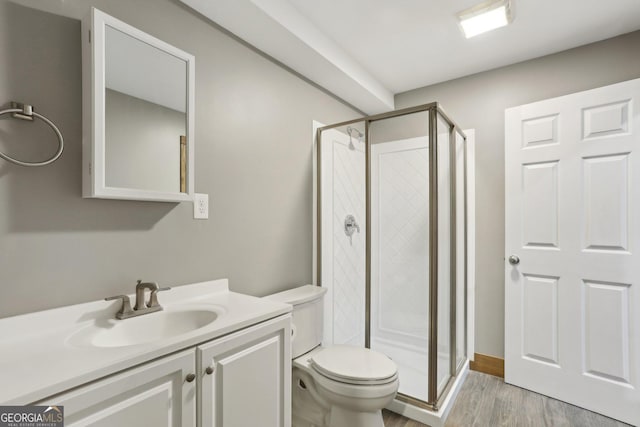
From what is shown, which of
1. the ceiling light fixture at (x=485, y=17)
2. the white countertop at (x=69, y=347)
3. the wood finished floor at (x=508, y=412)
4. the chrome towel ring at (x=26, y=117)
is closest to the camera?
the white countertop at (x=69, y=347)

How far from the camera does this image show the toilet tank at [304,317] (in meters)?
1.76

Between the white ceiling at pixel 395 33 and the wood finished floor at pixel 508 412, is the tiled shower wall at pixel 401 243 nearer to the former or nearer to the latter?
the wood finished floor at pixel 508 412

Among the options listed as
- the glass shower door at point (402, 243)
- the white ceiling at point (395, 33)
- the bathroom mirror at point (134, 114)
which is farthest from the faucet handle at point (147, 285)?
the glass shower door at point (402, 243)

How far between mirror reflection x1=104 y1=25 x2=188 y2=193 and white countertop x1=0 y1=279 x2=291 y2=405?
1.64ft

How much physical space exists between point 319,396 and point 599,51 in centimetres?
285

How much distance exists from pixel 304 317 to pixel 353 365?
15.3 inches

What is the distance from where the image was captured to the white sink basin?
3.53 ft

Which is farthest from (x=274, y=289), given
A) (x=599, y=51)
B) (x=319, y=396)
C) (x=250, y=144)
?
(x=599, y=51)

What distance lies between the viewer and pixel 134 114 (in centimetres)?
127

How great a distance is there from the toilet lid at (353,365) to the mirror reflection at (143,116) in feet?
3.73

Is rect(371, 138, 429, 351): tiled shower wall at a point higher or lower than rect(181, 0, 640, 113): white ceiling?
lower

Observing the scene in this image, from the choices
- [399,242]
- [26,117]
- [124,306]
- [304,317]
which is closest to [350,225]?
[399,242]

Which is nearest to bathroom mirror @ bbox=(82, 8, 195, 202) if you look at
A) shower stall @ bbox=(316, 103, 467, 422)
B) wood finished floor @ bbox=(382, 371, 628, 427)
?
shower stall @ bbox=(316, 103, 467, 422)

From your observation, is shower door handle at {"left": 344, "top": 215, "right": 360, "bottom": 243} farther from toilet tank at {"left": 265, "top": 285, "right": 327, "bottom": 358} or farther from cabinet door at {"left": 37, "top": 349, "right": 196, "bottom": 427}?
cabinet door at {"left": 37, "top": 349, "right": 196, "bottom": 427}
